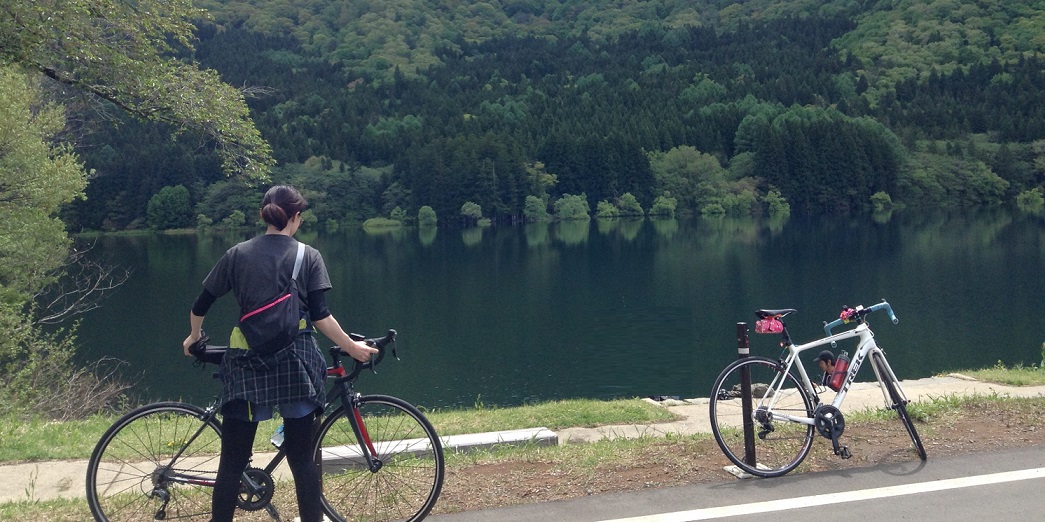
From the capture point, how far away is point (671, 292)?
148 ft

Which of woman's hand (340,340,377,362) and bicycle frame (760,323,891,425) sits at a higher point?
woman's hand (340,340,377,362)

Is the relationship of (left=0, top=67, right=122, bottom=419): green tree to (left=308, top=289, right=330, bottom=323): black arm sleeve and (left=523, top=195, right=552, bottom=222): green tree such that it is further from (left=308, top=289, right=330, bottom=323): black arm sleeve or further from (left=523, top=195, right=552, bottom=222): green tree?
(left=523, top=195, right=552, bottom=222): green tree

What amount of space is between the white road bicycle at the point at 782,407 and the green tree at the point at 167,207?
103728 millimetres

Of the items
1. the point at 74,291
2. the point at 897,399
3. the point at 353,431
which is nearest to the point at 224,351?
the point at 353,431

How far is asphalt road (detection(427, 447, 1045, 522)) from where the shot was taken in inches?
205

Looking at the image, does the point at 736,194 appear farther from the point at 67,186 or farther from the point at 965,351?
the point at 67,186

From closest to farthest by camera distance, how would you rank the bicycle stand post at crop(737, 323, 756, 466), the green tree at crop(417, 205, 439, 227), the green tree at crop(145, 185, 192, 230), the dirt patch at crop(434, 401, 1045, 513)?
1. the dirt patch at crop(434, 401, 1045, 513)
2. the bicycle stand post at crop(737, 323, 756, 466)
3. the green tree at crop(145, 185, 192, 230)
4. the green tree at crop(417, 205, 439, 227)

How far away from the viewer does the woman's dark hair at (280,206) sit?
457 cm

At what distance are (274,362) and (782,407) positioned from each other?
139 inches

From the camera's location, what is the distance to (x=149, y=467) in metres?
5.18

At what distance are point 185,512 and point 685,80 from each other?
15864 cm

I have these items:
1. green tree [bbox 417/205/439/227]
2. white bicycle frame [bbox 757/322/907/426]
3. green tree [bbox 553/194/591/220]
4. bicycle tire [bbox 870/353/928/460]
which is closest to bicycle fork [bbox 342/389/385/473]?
white bicycle frame [bbox 757/322/907/426]

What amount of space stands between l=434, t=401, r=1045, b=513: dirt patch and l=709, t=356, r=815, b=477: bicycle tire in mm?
130

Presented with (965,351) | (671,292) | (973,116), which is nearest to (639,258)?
(671,292)
